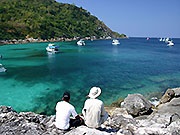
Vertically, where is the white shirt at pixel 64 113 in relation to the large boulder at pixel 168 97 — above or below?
above

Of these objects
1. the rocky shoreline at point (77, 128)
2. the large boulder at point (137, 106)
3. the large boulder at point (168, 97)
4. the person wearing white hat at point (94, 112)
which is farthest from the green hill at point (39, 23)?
the person wearing white hat at point (94, 112)

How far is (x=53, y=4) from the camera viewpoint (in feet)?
609

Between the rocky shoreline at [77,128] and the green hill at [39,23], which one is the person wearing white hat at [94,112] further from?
the green hill at [39,23]

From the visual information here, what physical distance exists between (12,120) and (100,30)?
188039 mm

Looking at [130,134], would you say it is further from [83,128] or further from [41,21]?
[41,21]

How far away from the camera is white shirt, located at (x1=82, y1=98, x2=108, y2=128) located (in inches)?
287

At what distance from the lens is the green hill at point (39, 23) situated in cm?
11074

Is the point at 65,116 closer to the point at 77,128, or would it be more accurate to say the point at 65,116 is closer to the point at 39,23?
the point at 77,128

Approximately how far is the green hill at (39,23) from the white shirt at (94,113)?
99794 mm

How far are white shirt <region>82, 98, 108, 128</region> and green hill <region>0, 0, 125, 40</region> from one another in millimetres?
99794

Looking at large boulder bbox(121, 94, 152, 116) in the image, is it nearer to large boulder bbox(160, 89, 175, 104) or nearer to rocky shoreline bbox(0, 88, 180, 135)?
large boulder bbox(160, 89, 175, 104)

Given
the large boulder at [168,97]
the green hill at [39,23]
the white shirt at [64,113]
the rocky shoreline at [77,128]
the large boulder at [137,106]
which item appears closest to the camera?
the white shirt at [64,113]

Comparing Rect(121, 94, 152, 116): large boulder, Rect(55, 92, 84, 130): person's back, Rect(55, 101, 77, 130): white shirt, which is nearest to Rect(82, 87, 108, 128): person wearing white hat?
Rect(55, 92, 84, 130): person's back

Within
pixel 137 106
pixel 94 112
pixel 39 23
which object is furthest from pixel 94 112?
pixel 39 23
